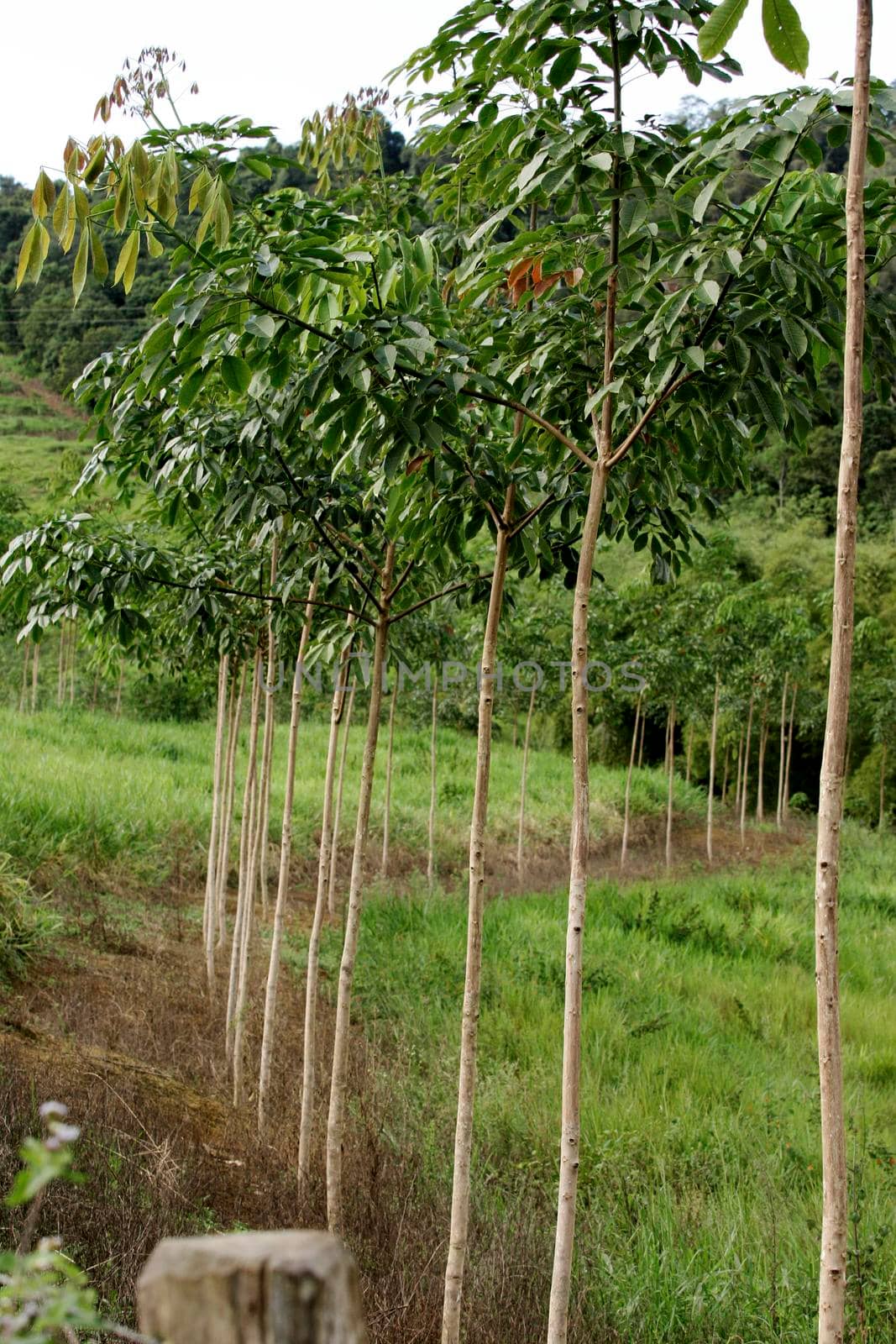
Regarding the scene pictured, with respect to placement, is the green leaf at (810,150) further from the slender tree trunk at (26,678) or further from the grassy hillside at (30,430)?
the grassy hillside at (30,430)

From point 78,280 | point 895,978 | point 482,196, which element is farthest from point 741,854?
point 78,280

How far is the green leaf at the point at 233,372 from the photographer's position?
2.52 metres

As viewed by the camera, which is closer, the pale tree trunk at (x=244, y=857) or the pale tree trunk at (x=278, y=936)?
the pale tree trunk at (x=278, y=936)

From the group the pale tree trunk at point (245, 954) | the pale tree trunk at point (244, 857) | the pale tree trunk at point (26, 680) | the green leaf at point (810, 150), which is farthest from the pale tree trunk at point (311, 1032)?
the pale tree trunk at point (26, 680)

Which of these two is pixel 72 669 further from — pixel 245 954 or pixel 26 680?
pixel 245 954

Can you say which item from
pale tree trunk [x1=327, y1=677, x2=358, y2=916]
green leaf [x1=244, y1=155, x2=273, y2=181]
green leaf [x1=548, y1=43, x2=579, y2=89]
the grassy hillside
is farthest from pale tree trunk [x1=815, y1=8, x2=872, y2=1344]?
the grassy hillside

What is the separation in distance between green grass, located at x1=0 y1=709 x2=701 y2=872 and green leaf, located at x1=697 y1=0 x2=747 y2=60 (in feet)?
30.7

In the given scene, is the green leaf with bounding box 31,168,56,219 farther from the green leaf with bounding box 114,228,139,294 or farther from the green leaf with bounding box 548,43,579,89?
the green leaf with bounding box 548,43,579,89

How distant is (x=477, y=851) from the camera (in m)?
3.53

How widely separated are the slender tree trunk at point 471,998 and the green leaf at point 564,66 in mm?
1202

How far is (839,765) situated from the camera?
Result: 6.64ft

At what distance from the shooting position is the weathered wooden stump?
2.46 feet

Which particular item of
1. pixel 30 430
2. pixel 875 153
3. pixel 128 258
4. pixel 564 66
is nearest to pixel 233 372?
pixel 128 258

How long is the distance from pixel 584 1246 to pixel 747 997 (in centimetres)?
436
